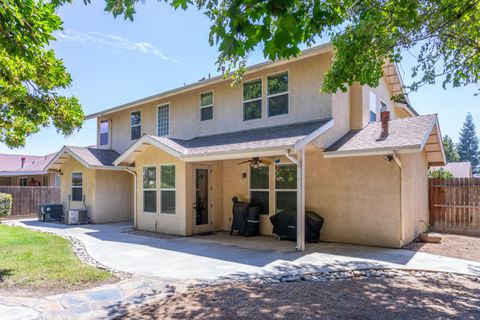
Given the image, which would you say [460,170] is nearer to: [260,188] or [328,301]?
[260,188]

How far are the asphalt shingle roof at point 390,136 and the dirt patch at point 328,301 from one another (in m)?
3.87

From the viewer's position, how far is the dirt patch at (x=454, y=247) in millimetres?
8945

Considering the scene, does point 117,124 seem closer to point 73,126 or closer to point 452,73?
point 73,126

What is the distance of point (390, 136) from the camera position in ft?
32.8

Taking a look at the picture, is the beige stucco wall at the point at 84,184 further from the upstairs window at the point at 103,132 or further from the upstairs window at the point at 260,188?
the upstairs window at the point at 260,188

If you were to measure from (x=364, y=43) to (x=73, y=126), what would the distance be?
7.44 m

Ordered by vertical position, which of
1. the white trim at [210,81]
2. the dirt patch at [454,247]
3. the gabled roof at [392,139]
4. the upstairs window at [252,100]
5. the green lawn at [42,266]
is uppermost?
the white trim at [210,81]

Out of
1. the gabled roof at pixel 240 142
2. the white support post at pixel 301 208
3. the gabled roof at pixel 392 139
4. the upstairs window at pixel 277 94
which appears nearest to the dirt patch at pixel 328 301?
the white support post at pixel 301 208

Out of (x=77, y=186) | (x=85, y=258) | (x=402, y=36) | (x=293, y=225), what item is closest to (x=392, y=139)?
(x=402, y=36)

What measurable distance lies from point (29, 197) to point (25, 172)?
836 centimetres

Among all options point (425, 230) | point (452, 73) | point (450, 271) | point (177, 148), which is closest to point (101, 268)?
point (177, 148)

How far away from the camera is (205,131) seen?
14203mm

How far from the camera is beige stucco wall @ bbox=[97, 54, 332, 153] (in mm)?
11016

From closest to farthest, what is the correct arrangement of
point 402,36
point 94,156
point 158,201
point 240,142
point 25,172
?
point 402,36
point 240,142
point 158,201
point 94,156
point 25,172
